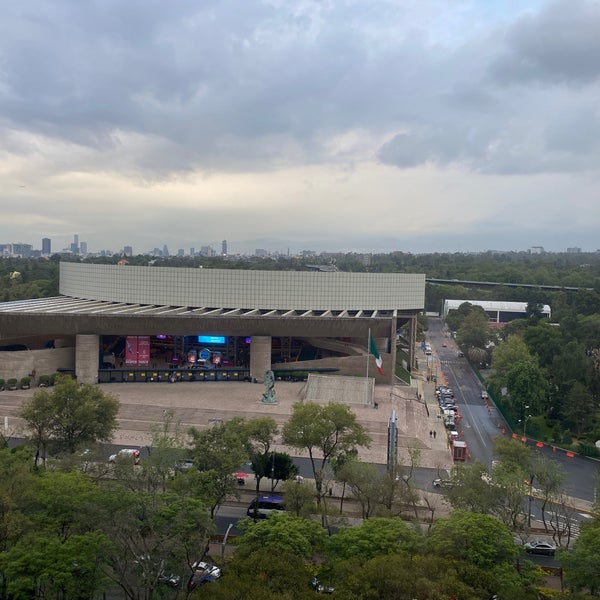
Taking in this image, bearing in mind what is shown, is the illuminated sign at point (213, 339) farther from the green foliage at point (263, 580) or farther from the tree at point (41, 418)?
the green foliage at point (263, 580)

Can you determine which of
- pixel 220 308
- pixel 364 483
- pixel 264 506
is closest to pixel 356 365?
pixel 220 308

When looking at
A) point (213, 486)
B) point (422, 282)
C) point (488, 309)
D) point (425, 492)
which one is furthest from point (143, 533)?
point (488, 309)

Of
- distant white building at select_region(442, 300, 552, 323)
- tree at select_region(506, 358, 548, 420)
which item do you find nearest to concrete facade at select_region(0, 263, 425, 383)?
tree at select_region(506, 358, 548, 420)

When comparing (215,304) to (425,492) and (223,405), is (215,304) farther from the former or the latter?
(425,492)

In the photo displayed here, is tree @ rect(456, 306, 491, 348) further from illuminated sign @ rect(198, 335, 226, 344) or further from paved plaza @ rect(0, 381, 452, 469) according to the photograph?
illuminated sign @ rect(198, 335, 226, 344)

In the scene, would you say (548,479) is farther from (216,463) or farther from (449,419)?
(449,419)

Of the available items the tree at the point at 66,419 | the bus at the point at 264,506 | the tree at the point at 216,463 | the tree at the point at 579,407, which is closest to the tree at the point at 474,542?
the tree at the point at 216,463
